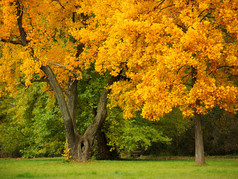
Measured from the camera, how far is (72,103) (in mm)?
21500

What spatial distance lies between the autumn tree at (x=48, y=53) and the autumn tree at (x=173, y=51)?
7.43 feet

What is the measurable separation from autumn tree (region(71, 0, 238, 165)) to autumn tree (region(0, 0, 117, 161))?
227 centimetres

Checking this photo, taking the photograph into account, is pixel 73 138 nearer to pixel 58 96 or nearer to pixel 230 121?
pixel 58 96

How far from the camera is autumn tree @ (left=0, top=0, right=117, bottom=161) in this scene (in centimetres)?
1908

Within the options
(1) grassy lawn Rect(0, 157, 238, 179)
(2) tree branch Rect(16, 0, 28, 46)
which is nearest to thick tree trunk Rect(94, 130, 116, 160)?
(1) grassy lawn Rect(0, 157, 238, 179)

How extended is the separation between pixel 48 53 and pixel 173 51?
340 inches

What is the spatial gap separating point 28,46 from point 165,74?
7631mm

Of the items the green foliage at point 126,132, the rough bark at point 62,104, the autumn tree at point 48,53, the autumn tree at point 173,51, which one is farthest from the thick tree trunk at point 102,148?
the autumn tree at point 173,51

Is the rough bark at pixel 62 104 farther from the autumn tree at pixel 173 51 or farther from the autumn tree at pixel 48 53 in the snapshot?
the autumn tree at pixel 173 51

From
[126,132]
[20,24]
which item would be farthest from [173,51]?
[126,132]

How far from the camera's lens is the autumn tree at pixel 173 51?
15133 millimetres

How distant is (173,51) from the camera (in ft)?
49.4

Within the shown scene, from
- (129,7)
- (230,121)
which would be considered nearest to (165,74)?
(129,7)

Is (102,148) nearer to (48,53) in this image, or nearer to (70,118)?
(70,118)
